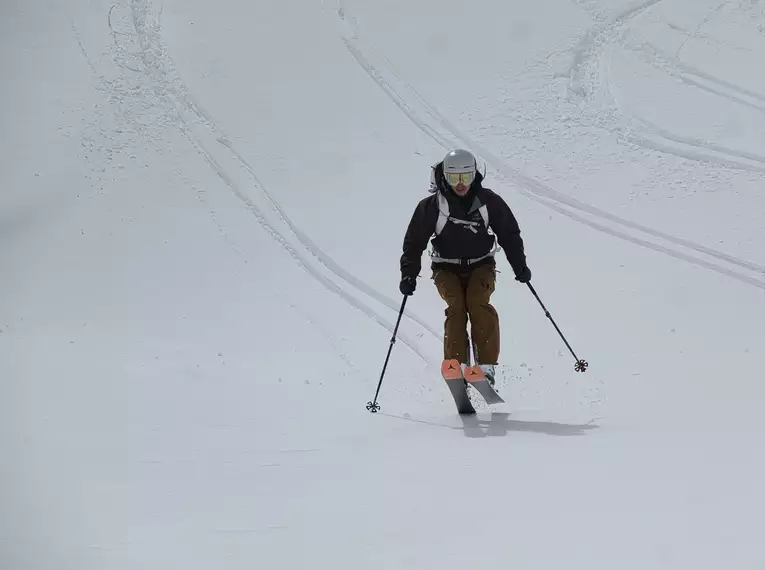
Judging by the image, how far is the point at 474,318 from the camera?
21.2 feet

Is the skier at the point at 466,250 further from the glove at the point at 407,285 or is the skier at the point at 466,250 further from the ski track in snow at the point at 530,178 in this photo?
the ski track in snow at the point at 530,178

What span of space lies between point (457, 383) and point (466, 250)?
2.87 feet

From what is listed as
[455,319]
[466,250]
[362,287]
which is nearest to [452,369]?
[455,319]

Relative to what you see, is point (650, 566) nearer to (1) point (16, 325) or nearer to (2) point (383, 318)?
(2) point (383, 318)

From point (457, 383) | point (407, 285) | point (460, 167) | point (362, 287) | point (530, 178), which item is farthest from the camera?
point (530, 178)

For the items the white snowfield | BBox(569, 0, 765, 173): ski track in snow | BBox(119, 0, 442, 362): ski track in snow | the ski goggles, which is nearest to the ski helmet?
the ski goggles

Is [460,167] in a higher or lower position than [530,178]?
lower

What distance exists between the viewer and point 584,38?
16.3 meters

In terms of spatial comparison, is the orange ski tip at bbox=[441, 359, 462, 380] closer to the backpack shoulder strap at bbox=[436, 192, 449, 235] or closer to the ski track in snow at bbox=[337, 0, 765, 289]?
the backpack shoulder strap at bbox=[436, 192, 449, 235]

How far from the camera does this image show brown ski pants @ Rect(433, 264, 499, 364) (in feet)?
21.2

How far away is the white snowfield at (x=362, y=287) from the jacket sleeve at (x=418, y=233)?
103cm

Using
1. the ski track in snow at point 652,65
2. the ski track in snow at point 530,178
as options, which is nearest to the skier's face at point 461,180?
the ski track in snow at point 530,178

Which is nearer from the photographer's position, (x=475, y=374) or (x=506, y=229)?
(x=475, y=374)

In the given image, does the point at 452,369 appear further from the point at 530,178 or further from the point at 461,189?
the point at 530,178
